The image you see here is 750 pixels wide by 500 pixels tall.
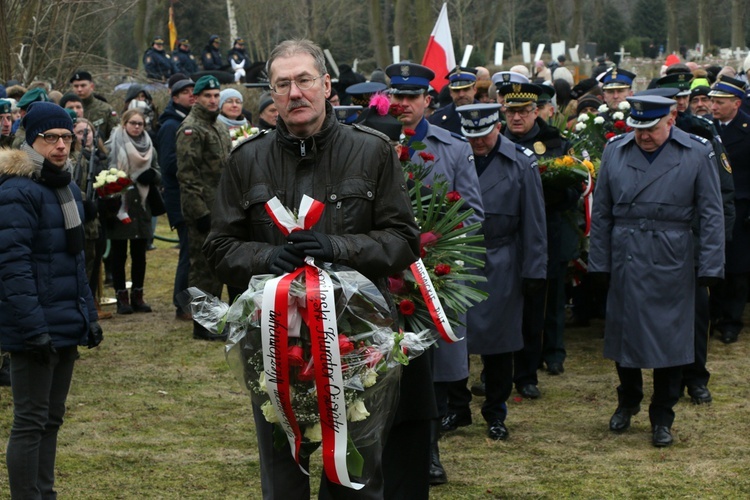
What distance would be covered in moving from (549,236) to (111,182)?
4.04 m

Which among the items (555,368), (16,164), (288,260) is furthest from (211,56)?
(288,260)

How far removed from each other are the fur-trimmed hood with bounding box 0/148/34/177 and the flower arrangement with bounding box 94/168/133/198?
471cm

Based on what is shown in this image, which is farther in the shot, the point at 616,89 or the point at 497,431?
the point at 616,89

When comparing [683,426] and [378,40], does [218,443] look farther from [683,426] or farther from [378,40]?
[378,40]

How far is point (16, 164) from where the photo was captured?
5.75 meters

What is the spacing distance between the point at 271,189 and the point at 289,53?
1.63 feet

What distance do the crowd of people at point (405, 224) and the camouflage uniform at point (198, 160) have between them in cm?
2

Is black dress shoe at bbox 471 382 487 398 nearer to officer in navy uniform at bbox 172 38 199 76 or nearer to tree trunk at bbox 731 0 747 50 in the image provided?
officer in navy uniform at bbox 172 38 199 76

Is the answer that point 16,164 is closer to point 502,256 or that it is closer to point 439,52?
point 502,256

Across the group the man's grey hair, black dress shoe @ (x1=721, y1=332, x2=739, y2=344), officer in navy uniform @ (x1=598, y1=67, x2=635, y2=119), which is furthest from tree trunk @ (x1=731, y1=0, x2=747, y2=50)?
the man's grey hair

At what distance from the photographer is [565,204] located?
882cm

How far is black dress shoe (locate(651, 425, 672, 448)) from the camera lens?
7.30 metres

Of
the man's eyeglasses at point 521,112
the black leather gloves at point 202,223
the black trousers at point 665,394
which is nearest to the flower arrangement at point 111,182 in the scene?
the black leather gloves at point 202,223

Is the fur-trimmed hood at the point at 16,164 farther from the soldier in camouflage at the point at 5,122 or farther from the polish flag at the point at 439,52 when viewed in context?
the polish flag at the point at 439,52
